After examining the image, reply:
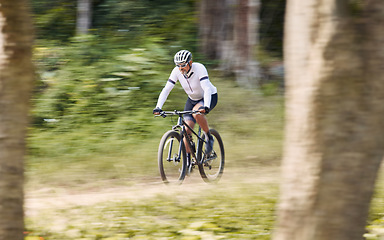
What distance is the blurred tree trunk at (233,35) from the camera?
14.6 meters

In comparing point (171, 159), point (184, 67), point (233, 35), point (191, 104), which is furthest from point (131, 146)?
point (233, 35)

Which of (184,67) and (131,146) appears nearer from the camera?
(184,67)

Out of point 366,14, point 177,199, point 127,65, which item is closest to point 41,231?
point 177,199

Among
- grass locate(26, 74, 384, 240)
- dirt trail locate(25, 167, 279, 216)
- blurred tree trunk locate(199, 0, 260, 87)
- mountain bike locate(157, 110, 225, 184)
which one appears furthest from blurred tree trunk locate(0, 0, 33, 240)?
blurred tree trunk locate(199, 0, 260, 87)

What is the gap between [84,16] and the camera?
15.3 meters

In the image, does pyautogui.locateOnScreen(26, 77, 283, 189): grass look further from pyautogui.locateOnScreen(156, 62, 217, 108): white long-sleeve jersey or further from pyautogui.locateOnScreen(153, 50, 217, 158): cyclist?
pyautogui.locateOnScreen(156, 62, 217, 108): white long-sleeve jersey

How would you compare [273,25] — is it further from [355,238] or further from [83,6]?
[355,238]

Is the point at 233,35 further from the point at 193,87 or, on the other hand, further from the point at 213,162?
the point at 193,87

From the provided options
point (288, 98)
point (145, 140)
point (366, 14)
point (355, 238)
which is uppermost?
point (366, 14)

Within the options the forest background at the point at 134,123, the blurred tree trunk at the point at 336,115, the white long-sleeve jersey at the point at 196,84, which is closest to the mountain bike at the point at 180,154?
the white long-sleeve jersey at the point at 196,84

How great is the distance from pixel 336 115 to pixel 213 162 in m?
5.82

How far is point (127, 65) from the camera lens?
13.3m

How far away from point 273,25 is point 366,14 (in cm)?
1546

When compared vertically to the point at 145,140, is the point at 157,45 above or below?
above
